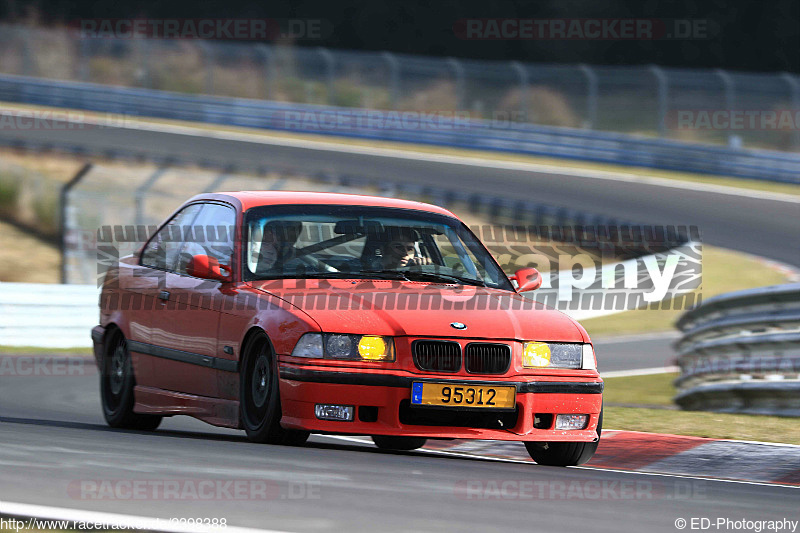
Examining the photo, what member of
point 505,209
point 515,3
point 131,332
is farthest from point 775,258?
point 515,3

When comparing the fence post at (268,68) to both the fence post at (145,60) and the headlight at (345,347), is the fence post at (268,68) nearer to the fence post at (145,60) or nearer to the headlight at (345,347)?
the fence post at (145,60)

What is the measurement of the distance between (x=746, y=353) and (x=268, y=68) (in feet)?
84.8

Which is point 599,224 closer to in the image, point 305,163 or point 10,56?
point 305,163

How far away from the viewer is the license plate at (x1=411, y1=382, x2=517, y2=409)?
21.7 ft

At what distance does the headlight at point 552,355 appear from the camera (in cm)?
687

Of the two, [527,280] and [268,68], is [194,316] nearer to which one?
[527,280]

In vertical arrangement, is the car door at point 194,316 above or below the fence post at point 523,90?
below

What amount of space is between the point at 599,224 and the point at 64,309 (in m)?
11.8

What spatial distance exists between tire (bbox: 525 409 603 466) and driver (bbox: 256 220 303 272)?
67.8 inches

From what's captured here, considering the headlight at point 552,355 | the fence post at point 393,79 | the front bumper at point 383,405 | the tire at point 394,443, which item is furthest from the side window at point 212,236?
the fence post at point 393,79

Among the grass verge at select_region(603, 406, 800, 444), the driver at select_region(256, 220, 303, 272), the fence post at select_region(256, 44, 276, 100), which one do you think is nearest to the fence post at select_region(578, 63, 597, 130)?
the fence post at select_region(256, 44, 276, 100)

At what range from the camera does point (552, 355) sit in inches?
274

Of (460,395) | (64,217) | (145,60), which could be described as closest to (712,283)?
(64,217)

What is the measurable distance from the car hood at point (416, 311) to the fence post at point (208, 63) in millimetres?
29589
